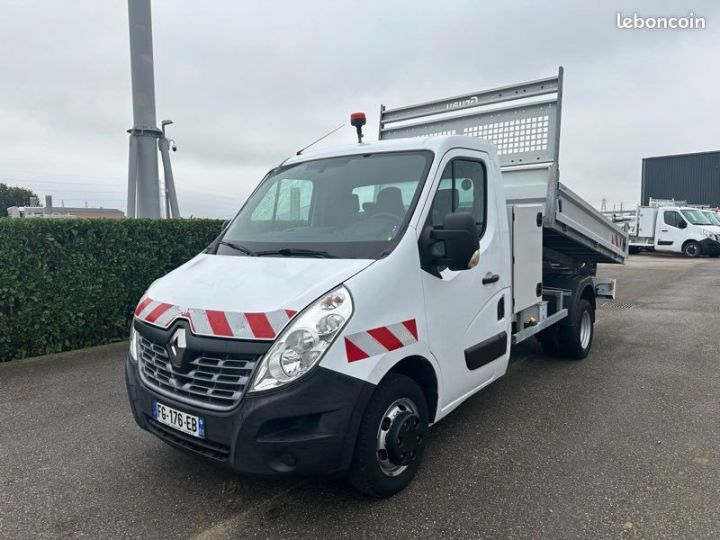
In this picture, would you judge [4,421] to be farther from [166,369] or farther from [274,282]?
[274,282]

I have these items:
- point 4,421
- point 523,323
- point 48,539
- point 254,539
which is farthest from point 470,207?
point 4,421

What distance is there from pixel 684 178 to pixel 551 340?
36.7 metres

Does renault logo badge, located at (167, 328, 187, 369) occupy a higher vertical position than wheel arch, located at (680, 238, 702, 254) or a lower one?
higher

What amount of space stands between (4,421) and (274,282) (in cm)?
310

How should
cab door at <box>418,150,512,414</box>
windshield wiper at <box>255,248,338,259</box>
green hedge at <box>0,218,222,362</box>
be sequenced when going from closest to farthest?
windshield wiper at <box>255,248,338,259</box> < cab door at <box>418,150,512,414</box> < green hedge at <box>0,218,222,362</box>

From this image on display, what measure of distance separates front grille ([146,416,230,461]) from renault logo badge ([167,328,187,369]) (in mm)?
388

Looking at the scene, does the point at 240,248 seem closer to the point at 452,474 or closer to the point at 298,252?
the point at 298,252

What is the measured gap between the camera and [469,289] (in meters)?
3.38

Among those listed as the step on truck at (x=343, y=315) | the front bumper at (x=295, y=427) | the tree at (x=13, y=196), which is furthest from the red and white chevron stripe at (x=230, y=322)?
the tree at (x=13, y=196)

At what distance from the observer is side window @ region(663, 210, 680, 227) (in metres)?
22.3

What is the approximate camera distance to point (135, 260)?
256 inches

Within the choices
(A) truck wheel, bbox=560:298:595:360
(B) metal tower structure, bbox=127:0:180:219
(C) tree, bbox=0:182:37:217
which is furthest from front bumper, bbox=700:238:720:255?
(C) tree, bbox=0:182:37:217

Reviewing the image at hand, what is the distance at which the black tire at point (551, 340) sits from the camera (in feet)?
18.4

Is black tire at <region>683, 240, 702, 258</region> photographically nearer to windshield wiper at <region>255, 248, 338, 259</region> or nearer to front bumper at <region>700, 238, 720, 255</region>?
front bumper at <region>700, 238, 720, 255</region>
